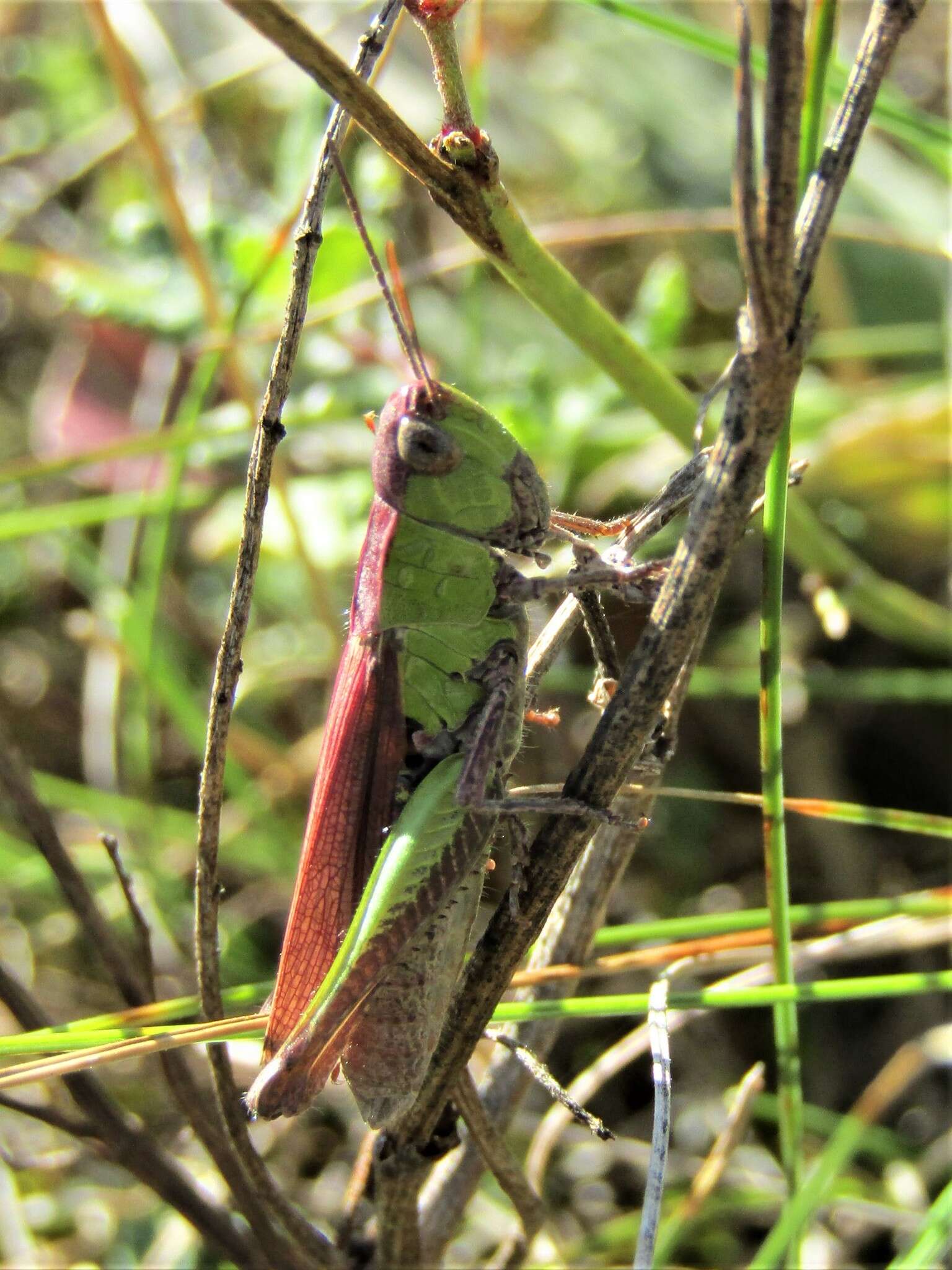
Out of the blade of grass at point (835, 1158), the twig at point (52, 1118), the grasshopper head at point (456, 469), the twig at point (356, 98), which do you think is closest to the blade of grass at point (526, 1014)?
the twig at point (52, 1118)

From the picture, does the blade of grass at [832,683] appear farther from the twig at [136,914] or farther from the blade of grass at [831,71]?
the twig at [136,914]

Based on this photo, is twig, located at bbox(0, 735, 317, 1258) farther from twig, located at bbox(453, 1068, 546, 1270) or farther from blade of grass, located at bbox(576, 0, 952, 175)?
blade of grass, located at bbox(576, 0, 952, 175)

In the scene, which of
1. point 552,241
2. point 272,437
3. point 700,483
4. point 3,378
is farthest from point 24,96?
point 700,483

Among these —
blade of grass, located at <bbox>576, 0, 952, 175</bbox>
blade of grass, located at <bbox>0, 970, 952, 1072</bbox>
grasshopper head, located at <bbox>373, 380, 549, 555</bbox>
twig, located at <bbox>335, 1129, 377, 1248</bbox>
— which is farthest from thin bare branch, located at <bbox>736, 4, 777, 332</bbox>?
twig, located at <bbox>335, 1129, 377, 1248</bbox>

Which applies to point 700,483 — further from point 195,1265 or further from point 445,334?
point 445,334

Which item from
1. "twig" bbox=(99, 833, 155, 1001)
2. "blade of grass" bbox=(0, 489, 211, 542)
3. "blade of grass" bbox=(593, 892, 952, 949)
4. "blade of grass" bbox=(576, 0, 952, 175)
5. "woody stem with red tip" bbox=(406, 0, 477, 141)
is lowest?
"twig" bbox=(99, 833, 155, 1001)
